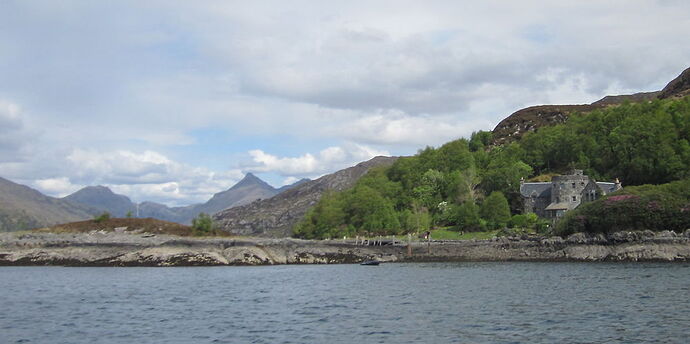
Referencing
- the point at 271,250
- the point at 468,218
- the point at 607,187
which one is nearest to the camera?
the point at 271,250

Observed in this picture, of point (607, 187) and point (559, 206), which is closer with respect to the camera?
point (559, 206)

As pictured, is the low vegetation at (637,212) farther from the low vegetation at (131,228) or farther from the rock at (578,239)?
the low vegetation at (131,228)

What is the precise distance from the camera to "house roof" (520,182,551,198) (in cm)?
11419

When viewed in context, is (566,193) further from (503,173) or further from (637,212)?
(637,212)

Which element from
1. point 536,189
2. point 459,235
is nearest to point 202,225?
point 459,235

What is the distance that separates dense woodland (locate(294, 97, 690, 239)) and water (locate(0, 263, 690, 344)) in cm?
3938

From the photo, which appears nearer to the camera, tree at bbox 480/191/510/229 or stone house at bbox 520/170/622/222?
stone house at bbox 520/170/622/222

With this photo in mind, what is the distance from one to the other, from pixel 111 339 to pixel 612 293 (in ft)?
105

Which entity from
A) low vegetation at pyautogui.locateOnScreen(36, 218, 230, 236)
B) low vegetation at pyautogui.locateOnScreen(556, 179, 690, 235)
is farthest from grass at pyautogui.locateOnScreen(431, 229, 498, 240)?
low vegetation at pyautogui.locateOnScreen(36, 218, 230, 236)

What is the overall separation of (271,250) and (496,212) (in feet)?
139

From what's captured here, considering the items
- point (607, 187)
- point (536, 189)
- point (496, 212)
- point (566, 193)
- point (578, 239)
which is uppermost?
point (536, 189)

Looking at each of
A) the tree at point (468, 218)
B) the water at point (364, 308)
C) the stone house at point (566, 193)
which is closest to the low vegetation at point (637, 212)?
the water at point (364, 308)

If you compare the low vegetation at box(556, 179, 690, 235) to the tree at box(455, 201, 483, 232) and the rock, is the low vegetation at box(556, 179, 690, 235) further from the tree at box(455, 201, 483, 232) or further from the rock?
the tree at box(455, 201, 483, 232)

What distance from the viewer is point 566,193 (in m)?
108
